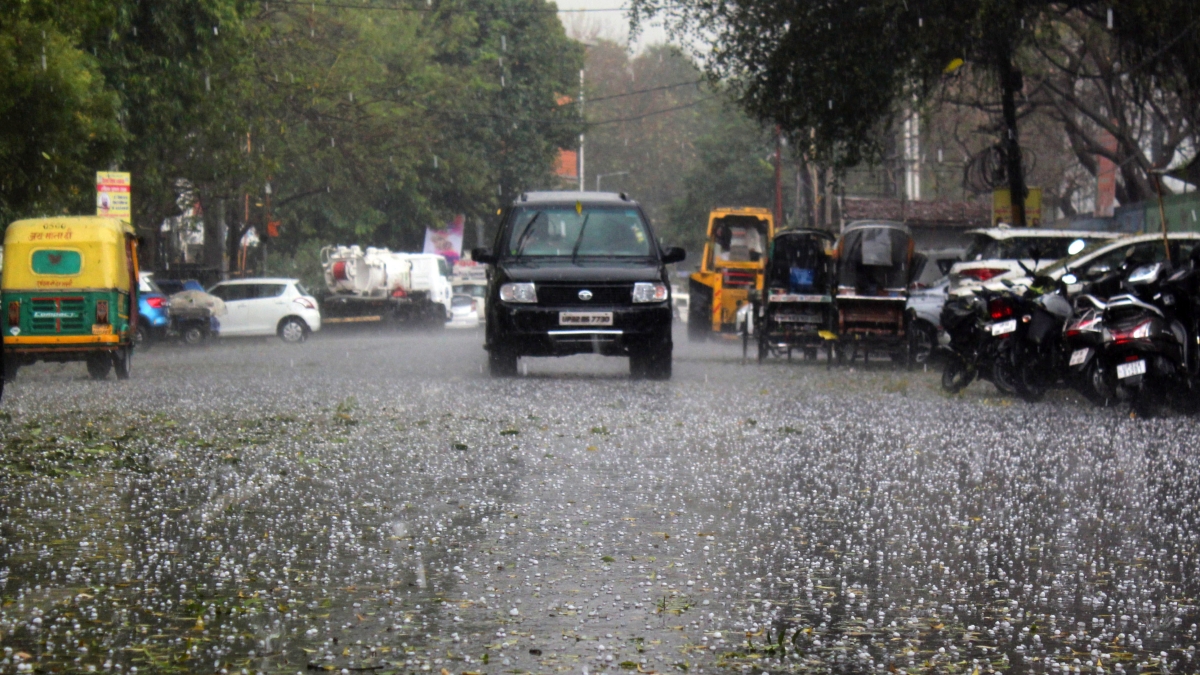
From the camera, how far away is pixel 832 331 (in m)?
22.9

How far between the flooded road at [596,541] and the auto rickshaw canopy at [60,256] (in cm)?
715

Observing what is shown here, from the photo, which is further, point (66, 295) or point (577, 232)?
point (66, 295)

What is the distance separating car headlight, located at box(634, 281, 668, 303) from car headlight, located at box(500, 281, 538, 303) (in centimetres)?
114

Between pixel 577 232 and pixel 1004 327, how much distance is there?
5.64m

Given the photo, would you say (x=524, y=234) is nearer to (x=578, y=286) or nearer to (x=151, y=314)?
(x=578, y=286)

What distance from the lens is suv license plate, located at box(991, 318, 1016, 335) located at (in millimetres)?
15086

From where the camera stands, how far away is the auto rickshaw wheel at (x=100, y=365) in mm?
20219

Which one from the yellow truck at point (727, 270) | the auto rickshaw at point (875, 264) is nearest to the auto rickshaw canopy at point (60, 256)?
the auto rickshaw at point (875, 264)

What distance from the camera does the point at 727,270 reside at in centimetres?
3766

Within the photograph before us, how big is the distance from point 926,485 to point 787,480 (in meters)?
0.78

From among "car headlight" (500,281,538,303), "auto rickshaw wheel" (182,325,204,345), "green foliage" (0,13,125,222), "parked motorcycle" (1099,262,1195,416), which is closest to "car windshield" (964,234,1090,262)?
"car headlight" (500,281,538,303)

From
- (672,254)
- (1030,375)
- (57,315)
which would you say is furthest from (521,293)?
(57,315)

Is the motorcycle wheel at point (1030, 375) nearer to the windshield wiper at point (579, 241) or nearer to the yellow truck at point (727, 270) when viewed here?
the windshield wiper at point (579, 241)

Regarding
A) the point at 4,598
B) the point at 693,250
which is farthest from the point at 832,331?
the point at 693,250
